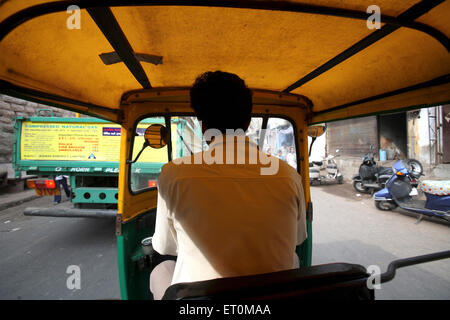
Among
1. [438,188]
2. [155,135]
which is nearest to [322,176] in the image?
[438,188]

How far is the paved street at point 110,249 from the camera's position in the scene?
2.80 m

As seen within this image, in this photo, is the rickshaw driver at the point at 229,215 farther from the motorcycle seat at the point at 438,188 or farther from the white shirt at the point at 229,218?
the motorcycle seat at the point at 438,188

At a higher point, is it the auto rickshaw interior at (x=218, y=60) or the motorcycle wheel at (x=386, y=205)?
the auto rickshaw interior at (x=218, y=60)

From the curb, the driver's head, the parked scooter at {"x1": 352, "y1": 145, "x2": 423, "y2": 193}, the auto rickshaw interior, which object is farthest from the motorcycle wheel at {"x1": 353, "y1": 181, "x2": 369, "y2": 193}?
the curb

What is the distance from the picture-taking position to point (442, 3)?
92 centimetres

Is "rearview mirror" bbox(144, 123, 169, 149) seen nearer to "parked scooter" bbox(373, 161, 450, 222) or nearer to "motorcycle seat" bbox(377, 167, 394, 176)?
"parked scooter" bbox(373, 161, 450, 222)

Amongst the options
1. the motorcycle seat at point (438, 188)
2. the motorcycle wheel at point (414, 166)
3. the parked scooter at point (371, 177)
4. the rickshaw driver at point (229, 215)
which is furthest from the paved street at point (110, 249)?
the rickshaw driver at point (229, 215)

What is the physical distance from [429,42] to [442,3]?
321 millimetres

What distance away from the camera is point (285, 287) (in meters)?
0.80

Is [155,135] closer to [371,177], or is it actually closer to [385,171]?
[385,171]

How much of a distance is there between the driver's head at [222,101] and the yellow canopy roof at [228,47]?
0.91 feet
